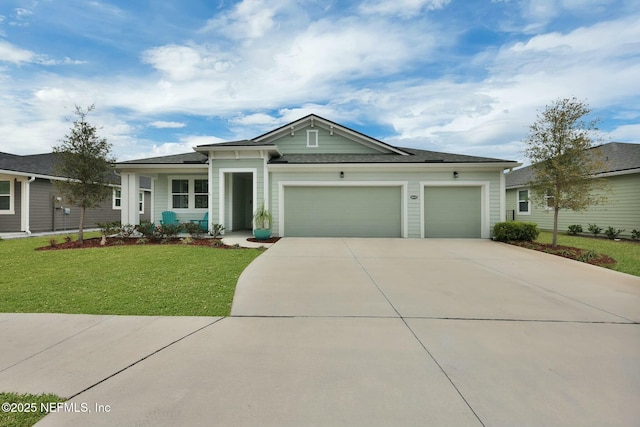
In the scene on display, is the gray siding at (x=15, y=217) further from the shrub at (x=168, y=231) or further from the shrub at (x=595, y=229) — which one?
the shrub at (x=595, y=229)

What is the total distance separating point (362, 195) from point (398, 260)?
16.3 ft

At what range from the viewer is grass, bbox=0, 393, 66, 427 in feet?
5.99

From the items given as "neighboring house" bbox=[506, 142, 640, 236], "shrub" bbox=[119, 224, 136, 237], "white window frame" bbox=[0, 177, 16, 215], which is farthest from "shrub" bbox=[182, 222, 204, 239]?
"neighboring house" bbox=[506, 142, 640, 236]

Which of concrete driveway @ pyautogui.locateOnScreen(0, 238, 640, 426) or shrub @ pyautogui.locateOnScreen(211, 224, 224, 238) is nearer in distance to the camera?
concrete driveway @ pyautogui.locateOnScreen(0, 238, 640, 426)

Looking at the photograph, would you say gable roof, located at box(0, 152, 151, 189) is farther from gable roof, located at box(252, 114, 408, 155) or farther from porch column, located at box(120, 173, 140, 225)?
gable roof, located at box(252, 114, 408, 155)

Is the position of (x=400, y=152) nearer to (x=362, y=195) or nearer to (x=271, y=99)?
(x=362, y=195)

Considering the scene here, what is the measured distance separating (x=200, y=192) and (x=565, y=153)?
14.9 meters

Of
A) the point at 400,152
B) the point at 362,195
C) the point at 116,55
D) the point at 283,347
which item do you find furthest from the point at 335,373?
the point at 116,55

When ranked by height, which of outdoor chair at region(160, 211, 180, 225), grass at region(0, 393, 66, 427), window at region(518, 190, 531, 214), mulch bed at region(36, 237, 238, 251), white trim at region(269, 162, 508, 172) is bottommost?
grass at region(0, 393, 66, 427)

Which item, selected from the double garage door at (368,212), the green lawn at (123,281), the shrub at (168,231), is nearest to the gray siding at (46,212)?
the shrub at (168,231)

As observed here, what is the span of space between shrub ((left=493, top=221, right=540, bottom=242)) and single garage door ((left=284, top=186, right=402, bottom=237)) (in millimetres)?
3949

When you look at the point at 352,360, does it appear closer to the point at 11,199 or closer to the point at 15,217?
the point at 15,217

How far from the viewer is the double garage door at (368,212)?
38.9 ft

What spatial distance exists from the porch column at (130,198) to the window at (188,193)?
1.49 meters
